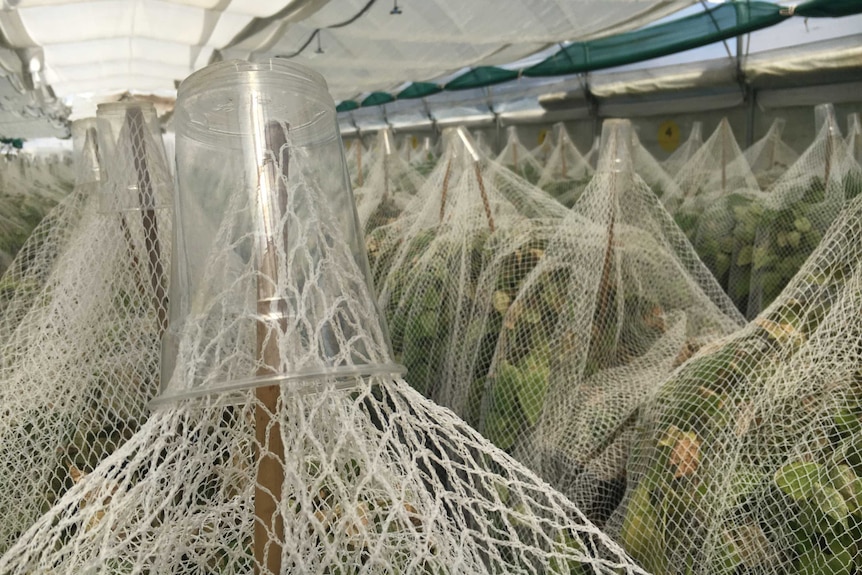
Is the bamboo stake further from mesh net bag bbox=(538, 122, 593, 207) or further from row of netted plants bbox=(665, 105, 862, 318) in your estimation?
mesh net bag bbox=(538, 122, 593, 207)

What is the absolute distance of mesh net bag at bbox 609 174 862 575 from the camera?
167cm

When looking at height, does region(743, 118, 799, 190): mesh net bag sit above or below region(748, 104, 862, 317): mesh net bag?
above

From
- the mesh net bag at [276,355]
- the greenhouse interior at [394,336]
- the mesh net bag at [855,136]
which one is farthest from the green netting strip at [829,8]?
the mesh net bag at [276,355]

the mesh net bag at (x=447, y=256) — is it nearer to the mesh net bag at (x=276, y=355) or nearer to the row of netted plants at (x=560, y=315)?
the row of netted plants at (x=560, y=315)

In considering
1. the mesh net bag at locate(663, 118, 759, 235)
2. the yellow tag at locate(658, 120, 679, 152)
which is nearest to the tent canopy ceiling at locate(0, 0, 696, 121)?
the mesh net bag at locate(663, 118, 759, 235)

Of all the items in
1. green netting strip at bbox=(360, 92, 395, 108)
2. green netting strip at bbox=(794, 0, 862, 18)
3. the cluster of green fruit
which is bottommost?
the cluster of green fruit

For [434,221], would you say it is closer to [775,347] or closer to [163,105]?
[775,347]

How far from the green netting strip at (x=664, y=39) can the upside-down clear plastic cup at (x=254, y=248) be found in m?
6.49

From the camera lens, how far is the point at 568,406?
263cm

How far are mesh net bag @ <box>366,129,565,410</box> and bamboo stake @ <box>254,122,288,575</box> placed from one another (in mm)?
2121

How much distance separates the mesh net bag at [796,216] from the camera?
3.85m

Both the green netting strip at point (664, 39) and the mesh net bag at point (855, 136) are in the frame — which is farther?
the green netting strip at point (664, 39)

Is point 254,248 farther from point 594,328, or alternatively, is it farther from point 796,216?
point 796,216

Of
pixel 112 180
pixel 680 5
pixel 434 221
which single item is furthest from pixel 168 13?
pixel 680 5
